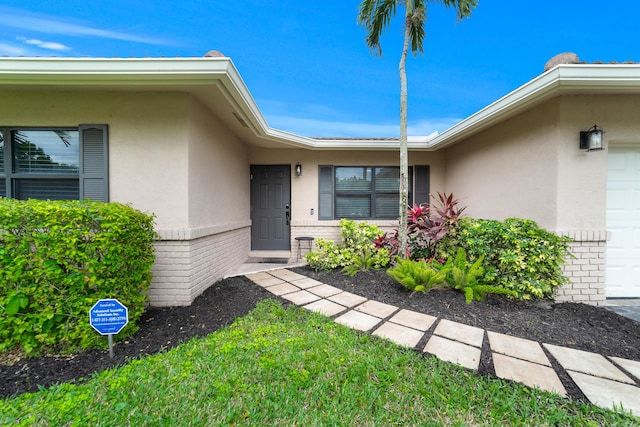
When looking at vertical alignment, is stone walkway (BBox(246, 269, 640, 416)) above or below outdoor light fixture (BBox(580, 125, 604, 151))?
below

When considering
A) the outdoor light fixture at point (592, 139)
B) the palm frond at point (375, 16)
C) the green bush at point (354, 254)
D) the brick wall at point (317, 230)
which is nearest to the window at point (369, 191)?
the brick wall at point (317, 230)

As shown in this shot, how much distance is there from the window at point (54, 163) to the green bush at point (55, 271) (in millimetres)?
892

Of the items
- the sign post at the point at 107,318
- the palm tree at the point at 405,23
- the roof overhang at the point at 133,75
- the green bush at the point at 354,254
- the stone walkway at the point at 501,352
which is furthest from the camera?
the green bush at the point at 354,254

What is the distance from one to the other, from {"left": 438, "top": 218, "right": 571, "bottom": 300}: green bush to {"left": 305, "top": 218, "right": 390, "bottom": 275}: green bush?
1577 millimetres

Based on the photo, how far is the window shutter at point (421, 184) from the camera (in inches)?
235

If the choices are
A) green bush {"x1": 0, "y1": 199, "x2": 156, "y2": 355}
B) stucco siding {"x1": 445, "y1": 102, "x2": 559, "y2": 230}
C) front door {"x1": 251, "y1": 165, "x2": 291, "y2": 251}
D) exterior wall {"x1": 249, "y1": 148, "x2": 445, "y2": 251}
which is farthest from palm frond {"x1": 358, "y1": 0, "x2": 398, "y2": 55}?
green bush {"x1": 0, "y1": 199, "x2": 156, "y2": 355}

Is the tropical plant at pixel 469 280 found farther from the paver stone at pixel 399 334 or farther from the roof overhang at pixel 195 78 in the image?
the roof overhang at pixel 195 78

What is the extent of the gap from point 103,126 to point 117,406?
10.4 feet

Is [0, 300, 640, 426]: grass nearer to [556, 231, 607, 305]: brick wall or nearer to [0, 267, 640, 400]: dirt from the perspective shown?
[0, 267, 640, 400]: dirt

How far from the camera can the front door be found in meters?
5.87

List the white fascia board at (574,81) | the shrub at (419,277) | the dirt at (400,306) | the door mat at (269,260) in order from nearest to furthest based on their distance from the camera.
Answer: the dirt at (400,306)
the white fascia board at (574,81)
the shrub at (419,277)
the door mat at (269,260)

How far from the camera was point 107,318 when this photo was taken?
1.99 meters

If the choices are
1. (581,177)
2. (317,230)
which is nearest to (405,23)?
(581,177)

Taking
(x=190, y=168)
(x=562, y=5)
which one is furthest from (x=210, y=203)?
(x=562, y=5)
